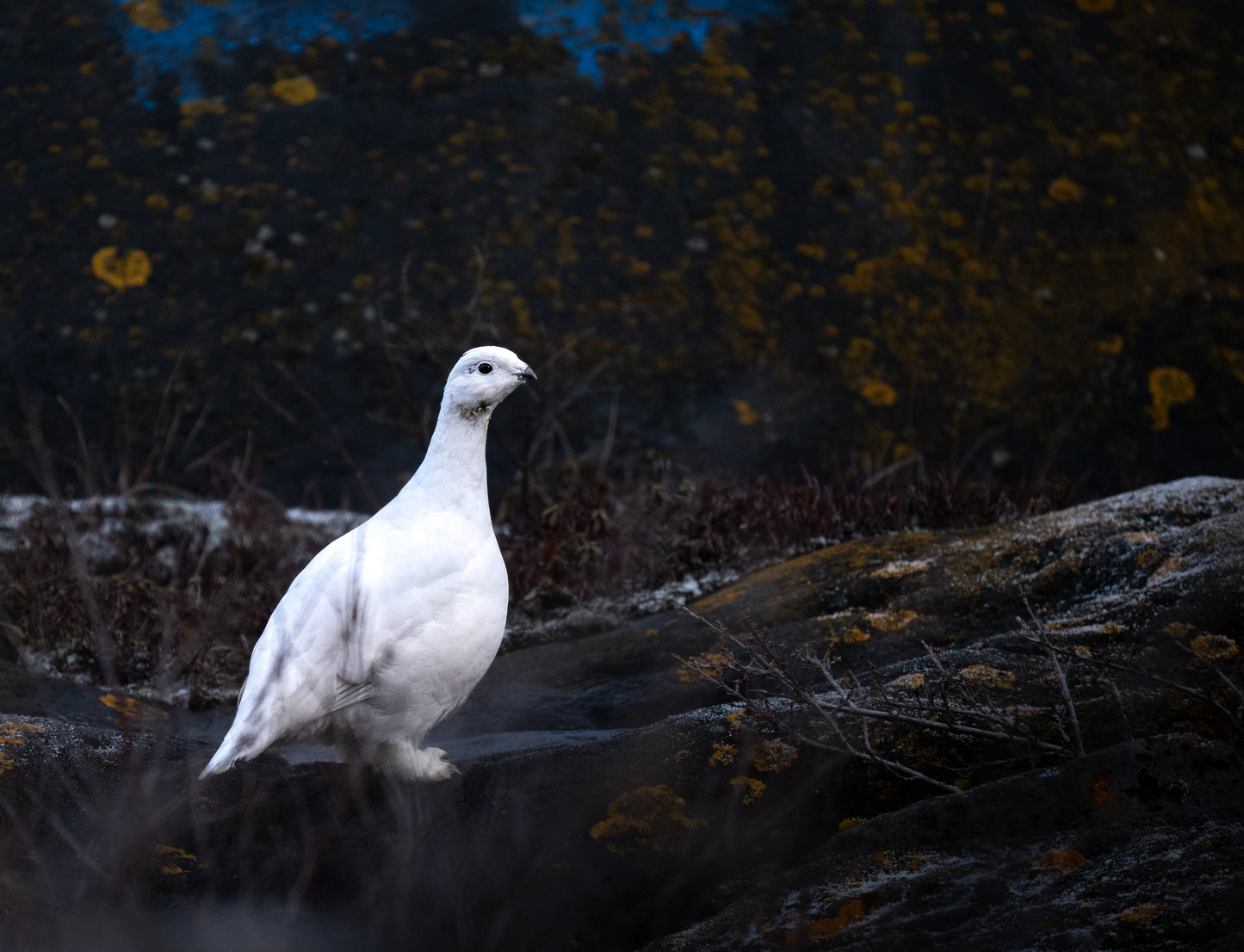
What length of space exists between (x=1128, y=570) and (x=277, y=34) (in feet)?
21.7

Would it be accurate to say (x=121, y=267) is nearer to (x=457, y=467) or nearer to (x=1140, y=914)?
(x=457, y=467)

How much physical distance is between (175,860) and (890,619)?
6.89ft

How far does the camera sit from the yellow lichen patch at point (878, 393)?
6086 mm

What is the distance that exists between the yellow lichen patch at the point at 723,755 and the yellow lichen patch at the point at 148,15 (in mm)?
7021

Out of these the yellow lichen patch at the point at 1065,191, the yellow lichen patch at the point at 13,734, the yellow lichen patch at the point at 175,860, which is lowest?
the yellow lichen patch at the point at 175,860

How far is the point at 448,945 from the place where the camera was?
1987 mm

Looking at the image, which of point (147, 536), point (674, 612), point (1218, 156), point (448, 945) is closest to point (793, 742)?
point (448, 945)

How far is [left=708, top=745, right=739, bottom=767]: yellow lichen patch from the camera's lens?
245cm

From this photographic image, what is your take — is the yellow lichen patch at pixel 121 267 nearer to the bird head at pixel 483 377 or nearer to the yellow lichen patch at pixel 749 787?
the bird head at pixel 483 377

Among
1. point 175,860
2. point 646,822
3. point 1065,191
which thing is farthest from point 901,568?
point 1065,191

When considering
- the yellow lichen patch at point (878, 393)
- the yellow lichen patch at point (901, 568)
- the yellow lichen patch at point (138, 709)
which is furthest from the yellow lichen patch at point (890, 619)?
the yellow lichen patch at point (878, 393)

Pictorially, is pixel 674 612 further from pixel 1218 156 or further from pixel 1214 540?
pixel 1218 156

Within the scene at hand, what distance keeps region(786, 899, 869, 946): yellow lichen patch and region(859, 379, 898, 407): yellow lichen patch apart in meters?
4.55

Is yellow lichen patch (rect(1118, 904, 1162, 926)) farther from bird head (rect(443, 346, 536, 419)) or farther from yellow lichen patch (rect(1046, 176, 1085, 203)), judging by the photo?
yellow lichen patch (rect(1046, 176, 1085, 203))
